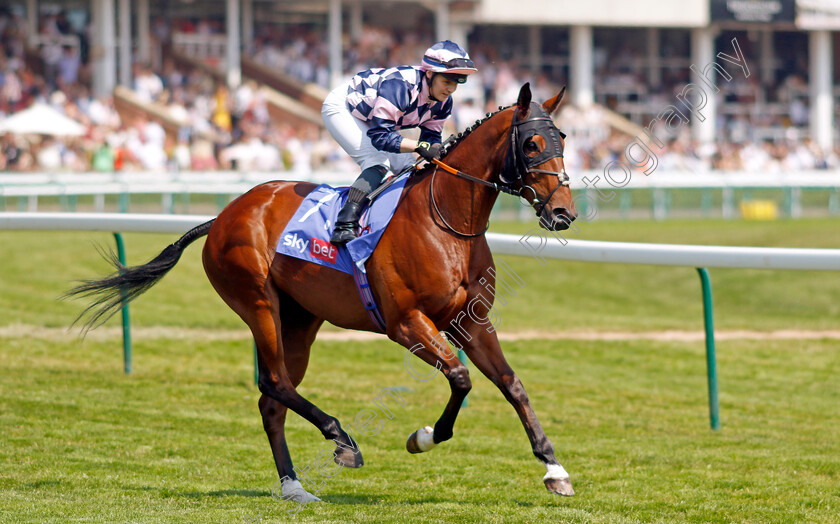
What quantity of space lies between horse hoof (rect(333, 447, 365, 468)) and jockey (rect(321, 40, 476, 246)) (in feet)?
2.95

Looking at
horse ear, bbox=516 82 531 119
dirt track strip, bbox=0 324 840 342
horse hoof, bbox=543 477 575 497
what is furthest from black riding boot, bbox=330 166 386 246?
dirt track strip, bbox=0 324 840 342

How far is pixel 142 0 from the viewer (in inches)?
952

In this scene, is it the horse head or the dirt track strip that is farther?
the dirt track strip

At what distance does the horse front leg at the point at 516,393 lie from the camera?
4258 mm

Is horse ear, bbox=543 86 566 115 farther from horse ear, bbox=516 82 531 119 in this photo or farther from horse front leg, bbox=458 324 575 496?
horse front leg, bbox=458 324 575 496

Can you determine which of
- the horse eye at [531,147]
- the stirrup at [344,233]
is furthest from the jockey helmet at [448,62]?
the stirrup at [344,233]

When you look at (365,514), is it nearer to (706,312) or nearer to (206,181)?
(706,312)

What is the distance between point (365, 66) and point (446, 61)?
21296 mm

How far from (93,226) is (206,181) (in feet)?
34.2

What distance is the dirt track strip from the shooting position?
29.2 feet

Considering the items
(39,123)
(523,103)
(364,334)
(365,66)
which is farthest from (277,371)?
(365,66)

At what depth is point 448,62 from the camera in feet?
15.2

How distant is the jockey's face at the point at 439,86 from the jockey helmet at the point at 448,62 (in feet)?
0.08

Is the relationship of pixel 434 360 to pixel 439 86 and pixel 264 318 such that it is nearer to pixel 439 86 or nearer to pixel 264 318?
pixel 264 318
